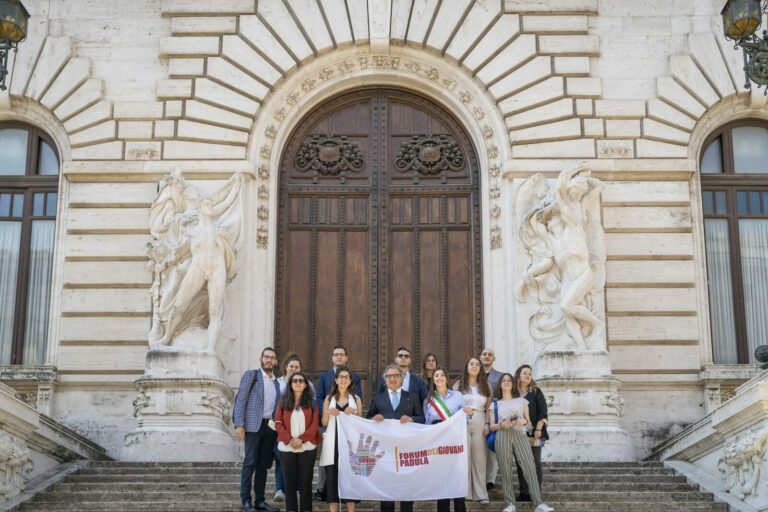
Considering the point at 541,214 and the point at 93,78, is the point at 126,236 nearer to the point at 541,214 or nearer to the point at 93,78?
the point at 93,78

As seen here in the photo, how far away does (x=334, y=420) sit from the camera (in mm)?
13711

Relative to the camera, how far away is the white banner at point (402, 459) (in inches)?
528

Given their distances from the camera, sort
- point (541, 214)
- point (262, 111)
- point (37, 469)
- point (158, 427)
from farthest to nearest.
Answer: point (262, 111), point (541, 214), point (158, 427), point (37, 469)

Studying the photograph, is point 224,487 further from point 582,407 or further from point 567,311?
point 567,311

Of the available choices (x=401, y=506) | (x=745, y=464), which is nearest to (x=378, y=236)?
(x=401, y=506)

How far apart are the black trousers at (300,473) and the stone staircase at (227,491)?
81 centimetres

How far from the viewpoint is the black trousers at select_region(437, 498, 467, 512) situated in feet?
43.7

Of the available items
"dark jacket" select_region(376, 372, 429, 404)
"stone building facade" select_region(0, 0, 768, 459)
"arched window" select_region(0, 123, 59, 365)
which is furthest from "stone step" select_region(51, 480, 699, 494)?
"arched window" select_region(0, 123, 59, 365)

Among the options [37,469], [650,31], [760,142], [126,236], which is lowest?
[37,469]

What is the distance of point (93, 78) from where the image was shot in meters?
20.4

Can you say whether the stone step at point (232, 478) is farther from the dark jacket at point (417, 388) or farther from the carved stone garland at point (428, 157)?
the carved stone garland at point (428, 157)

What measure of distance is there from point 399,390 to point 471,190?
7.05 meters

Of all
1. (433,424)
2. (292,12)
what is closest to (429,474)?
(433,424)

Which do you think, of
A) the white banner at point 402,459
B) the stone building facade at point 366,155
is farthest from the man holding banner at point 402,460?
the stone building facade at point 366,155
